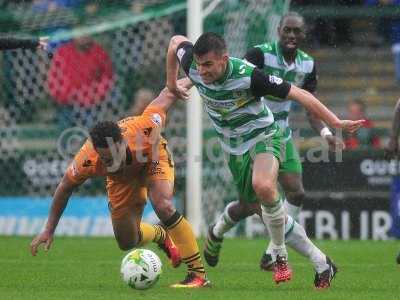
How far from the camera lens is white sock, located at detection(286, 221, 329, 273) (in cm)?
859

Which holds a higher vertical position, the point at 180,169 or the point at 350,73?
the point at 350,73

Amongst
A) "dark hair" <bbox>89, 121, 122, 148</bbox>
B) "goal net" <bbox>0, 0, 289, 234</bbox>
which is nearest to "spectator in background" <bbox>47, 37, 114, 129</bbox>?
"goal net" <bbox>0, 0, 289, 234</bbox>

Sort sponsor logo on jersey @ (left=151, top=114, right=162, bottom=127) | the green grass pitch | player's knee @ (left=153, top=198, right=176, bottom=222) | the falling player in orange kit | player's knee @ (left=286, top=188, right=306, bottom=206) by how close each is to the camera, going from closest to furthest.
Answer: the green grass pitch → the falling player in orange kit → player's knee @ (left=153, top=198, right=176, bottom=222) → sponsor logo on jersey @ (left=151, top=114, right=162, bottom=127) → player's knee @ (left=286, top=188, right=306, bottom=206)

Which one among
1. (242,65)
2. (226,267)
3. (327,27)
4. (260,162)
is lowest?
(226,267)

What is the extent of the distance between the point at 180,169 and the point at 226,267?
4.82 metres

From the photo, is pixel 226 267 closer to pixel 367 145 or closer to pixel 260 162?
pixel 260 162

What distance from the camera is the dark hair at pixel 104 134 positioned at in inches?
320

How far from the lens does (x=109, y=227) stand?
1505 centimetres

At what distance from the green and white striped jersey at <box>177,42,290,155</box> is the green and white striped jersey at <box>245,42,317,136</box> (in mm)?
1589

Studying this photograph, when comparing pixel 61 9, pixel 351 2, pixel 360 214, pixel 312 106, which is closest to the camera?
pixel 312 106

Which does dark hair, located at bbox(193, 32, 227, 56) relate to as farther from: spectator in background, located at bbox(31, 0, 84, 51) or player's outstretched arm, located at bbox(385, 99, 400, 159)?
spectator in background, located at bbox(31, 0, 84, 51)

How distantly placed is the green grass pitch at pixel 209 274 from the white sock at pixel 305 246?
8.7 inches

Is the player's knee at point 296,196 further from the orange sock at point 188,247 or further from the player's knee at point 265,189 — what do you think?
the player's knee at point 265,189

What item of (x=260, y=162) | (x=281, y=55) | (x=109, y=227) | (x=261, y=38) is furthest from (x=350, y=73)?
(x=260, y=162)
